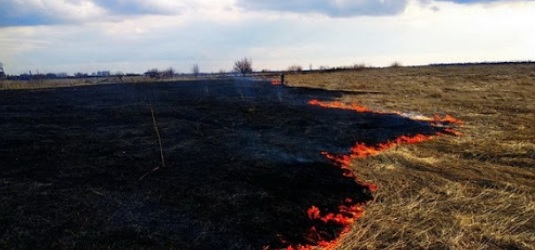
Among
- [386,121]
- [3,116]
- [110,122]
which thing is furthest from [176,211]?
[3,116]

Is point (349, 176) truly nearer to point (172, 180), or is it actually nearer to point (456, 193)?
point (456, 193)

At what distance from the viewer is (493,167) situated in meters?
11.0

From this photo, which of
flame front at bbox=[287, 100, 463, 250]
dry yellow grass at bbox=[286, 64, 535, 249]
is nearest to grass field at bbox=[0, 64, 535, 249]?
dry yellow grass at bbox=[286, 64, 535, 249]

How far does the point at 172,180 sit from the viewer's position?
9.13m

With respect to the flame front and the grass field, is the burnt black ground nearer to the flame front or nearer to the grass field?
the grass field

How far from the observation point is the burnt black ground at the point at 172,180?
690 centimetres

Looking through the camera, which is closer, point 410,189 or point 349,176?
point 410,189

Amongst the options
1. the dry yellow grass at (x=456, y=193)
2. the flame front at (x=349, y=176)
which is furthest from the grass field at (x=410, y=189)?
the flame front at (x=349, y=176)

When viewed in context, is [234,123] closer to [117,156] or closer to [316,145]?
[316,145]

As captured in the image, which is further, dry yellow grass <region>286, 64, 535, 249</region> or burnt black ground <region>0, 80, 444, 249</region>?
dry yellow grass <region>286, 64, 535, 249</region>

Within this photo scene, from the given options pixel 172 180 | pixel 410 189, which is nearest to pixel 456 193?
pixel 410 189

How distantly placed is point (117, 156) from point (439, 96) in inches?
883

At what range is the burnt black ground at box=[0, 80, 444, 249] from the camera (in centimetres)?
690

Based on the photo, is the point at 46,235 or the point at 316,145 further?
the point at 316,145
